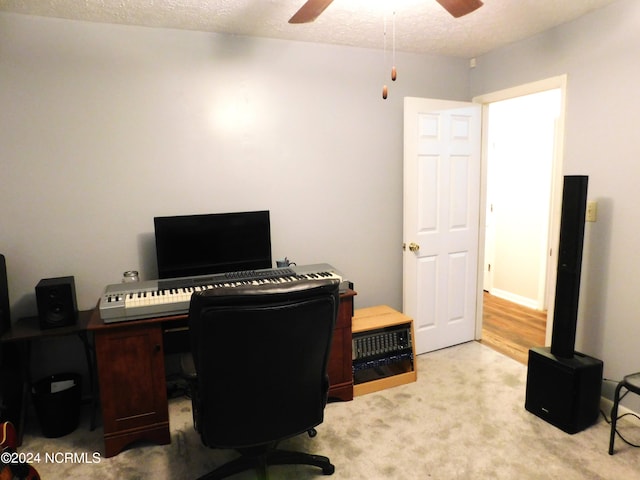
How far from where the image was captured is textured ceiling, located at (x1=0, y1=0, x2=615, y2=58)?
214 centimetres

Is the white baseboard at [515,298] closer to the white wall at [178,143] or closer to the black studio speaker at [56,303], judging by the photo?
the white wall at [178,143]

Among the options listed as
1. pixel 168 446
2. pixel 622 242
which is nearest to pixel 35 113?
pixel 168 446

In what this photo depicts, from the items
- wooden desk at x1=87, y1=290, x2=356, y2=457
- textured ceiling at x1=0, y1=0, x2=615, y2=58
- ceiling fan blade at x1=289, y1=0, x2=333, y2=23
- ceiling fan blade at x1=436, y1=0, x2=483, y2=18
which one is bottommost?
wooden desk at x1=87, y1=290, x2=356, y2=457

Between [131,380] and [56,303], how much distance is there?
1.97 ft

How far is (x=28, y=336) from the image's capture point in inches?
82.7

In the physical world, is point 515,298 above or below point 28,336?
below

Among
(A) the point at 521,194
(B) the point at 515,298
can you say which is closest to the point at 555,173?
(A) the point at 521,194

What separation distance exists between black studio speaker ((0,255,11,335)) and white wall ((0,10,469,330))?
0.38ft

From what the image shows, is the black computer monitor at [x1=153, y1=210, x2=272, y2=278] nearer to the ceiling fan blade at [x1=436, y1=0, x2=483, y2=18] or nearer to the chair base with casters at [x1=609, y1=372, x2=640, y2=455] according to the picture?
the ceiling fan blade at [x1=436, y1=0, x2=483, y2=18]

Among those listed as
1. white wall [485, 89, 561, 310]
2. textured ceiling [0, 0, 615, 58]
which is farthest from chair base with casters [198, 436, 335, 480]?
white wall [485, 89, 561, 310]

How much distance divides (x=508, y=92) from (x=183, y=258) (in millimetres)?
2629

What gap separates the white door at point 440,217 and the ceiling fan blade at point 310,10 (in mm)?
1257

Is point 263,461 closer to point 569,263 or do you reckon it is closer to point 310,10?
point 569,263

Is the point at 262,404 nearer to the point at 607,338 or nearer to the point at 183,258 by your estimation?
the point at 183,258
